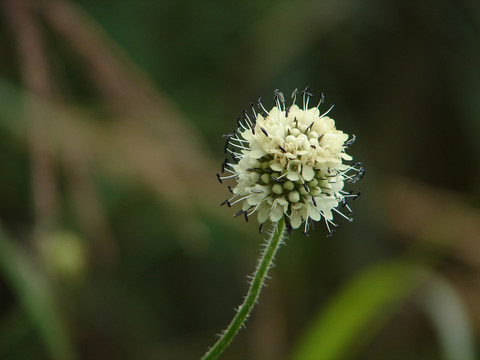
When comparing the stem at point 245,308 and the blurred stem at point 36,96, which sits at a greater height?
the blurred stem at point 36,96

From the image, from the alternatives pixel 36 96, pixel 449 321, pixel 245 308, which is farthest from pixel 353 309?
pixel 36 96

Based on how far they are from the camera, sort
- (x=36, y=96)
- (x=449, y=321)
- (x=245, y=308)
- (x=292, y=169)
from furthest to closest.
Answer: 1. (x=36, y=96)
2. (x=449, y=321)
3. (x=292, y=169)
4. (x=245, y=308)

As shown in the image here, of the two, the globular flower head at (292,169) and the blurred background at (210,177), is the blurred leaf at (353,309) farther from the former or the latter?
the globular flower head at (292,169)

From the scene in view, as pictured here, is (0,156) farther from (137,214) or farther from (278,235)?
(278,235)

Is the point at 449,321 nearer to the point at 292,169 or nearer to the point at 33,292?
the point at 292,169

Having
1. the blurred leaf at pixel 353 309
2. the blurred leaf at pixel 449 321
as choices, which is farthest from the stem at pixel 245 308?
the blurred leaf at pixel 449 321

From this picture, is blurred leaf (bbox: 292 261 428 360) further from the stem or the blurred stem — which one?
the blurred stem
